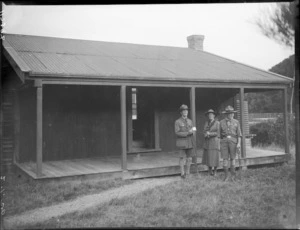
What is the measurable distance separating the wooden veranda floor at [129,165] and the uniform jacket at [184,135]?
114 centimetres

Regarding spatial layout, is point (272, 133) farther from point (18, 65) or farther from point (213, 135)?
point (18, 65)

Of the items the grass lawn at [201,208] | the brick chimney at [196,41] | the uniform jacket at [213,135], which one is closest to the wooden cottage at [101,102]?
the uniform jacket at [213,135]

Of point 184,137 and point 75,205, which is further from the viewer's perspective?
point 184,137

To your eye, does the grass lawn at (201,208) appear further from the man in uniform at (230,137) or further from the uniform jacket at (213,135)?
the uniform jacket at (213,135)

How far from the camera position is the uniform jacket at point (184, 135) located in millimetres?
9250

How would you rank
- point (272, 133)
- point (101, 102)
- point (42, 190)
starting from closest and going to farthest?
1. point (42, 190)
2. point (101, 102)
3. point (272, 133)

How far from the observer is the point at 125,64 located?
11125mm

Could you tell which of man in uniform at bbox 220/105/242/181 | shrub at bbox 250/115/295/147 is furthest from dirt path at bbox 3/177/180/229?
shrub at bbox 250/115/295/147

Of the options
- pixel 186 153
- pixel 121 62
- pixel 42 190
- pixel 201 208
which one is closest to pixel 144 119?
pixel 121 62

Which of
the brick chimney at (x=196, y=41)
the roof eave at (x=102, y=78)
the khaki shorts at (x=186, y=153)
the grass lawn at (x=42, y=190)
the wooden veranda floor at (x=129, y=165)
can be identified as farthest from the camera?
the brick chimney at (x=196, y=41)

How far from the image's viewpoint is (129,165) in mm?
10180

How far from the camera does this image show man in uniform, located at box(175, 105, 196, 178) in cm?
926

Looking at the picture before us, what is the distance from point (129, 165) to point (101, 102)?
2912 mm

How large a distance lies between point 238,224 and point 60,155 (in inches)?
289
